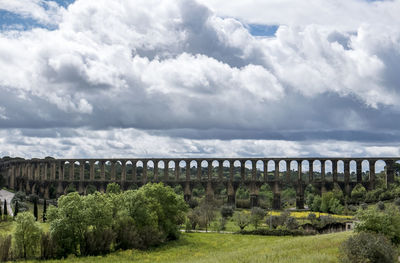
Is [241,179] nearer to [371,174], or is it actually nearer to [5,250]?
[371,174]

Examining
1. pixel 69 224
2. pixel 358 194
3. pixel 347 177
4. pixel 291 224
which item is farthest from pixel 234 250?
pixel 347 177

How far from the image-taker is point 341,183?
345 feet

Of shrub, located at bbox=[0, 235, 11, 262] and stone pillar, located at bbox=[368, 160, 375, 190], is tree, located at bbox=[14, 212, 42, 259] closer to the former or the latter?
shrub, located at bbox=[0, 235, 11, 262]

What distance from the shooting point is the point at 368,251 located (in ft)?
110

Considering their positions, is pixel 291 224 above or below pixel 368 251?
below

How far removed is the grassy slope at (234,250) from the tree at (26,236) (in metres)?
3.91

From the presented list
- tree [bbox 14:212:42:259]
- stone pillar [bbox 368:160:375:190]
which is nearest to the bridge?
stone pillar [bbox 368:160:375:190]

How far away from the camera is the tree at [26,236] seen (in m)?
47.2

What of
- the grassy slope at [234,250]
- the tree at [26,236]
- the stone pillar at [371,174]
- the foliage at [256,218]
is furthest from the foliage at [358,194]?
the tree at [26,236]

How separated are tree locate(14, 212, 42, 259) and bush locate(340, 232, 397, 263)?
30.1m

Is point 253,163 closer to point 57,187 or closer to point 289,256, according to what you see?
point 57,187

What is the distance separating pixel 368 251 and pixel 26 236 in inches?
1284

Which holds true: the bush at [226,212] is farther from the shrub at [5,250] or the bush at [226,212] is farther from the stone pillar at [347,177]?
the shrub at [5,250]

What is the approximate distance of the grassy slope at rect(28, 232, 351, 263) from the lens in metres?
38.7
